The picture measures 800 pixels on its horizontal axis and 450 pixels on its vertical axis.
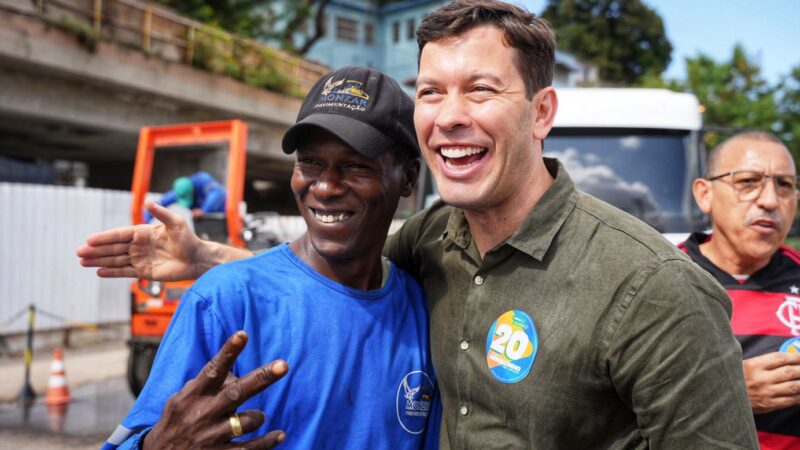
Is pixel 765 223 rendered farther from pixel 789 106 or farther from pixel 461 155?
pixel 789 106

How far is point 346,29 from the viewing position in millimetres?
40375

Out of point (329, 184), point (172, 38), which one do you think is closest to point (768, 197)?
point (329, 184)

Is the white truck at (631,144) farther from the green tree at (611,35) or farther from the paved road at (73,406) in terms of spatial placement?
the green tree at (611,35)

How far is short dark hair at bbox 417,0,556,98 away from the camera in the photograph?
196 cm

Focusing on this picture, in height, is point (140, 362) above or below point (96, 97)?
below

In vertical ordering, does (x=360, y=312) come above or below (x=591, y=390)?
above

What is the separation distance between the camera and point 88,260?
231 cm

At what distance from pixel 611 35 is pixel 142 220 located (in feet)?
136

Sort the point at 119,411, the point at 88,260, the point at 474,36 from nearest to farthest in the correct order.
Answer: the point at 474,36
the point at 88,260
the point at 119,411

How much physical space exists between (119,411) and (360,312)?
20.8 ft

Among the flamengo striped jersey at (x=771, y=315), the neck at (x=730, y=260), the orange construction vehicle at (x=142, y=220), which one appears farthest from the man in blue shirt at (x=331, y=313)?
the orange construction vehicle at (x=142, y=220)

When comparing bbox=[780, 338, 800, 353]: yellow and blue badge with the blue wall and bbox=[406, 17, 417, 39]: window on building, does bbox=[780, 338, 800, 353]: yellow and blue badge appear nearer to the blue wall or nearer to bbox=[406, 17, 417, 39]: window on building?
the blue wall

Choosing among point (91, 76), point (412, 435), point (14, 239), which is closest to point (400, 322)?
point (412, 435)

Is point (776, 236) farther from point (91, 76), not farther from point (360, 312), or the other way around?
point (91, 76)
